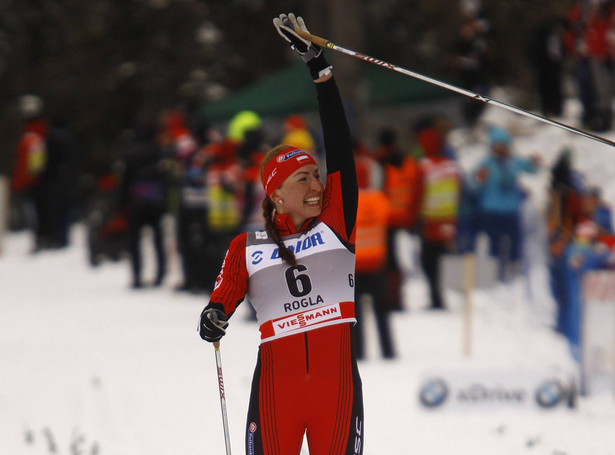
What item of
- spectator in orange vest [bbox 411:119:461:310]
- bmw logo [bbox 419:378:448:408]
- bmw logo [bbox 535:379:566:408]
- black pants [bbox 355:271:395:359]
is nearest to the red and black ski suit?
bmw logo [bbox 419:378:448:408]

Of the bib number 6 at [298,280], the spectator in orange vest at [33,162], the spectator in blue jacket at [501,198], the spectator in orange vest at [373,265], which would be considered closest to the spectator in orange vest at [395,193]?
the spectator in blue jacket at [501,198]

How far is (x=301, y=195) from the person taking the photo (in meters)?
3.86

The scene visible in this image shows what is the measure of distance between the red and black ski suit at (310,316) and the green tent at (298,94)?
444 inches

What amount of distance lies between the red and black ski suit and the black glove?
5 centimetres

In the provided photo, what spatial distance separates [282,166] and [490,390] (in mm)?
3374

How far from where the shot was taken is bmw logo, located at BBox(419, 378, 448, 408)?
22.5ft

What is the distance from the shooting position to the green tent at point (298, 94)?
15.4 m

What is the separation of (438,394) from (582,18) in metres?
7.86

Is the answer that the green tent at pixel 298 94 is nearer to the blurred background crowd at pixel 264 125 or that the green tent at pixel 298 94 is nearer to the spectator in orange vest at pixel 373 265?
the blurred background crowd at pixel 264 125

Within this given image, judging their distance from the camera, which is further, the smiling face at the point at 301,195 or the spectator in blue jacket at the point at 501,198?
the spectator in blue jacket at the point at 501,198

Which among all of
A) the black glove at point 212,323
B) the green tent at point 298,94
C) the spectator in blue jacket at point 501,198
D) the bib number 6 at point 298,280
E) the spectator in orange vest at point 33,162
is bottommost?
the black glove at point 212,323

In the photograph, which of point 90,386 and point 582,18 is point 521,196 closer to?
point 582,18

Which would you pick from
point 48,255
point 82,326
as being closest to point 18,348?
point 82,326

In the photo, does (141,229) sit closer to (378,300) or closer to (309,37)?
(378,300)
